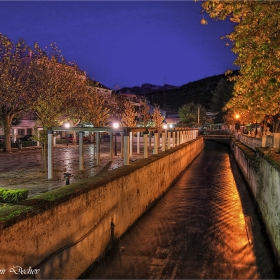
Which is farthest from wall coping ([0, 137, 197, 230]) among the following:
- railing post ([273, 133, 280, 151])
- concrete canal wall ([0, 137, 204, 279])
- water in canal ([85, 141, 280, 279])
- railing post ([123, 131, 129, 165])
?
railing post ([273, 133, 280, 151])

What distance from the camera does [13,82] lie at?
89.5 feet

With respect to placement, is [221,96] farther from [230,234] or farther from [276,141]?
[230,234]

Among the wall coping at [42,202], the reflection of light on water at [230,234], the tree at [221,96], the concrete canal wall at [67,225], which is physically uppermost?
the tree at [221,96]

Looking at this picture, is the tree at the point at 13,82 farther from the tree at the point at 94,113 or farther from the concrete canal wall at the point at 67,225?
the concrete canal wall at the point at 67,225

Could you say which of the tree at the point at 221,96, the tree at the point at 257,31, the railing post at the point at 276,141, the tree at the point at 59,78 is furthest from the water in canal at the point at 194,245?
the tree at the point at 221,96

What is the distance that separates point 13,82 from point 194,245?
76.5ft

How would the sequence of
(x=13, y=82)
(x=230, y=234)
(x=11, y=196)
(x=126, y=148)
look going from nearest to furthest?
1. (x=11, y=196)
2. (x=230, y=234)
3. (x=126, y=148)
4. (x=13, y=82)

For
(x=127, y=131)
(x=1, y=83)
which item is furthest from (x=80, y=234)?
(x=1, y=83)

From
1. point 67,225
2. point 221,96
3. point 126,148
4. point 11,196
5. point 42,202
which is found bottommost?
point 67,225

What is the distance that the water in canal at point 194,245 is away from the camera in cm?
737

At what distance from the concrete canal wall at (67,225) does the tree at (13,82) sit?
811 inches

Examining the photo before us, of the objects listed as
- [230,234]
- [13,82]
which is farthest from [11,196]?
[13,82]

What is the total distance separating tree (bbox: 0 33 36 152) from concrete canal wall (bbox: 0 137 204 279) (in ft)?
67.5

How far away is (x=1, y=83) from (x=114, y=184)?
72.5ft
